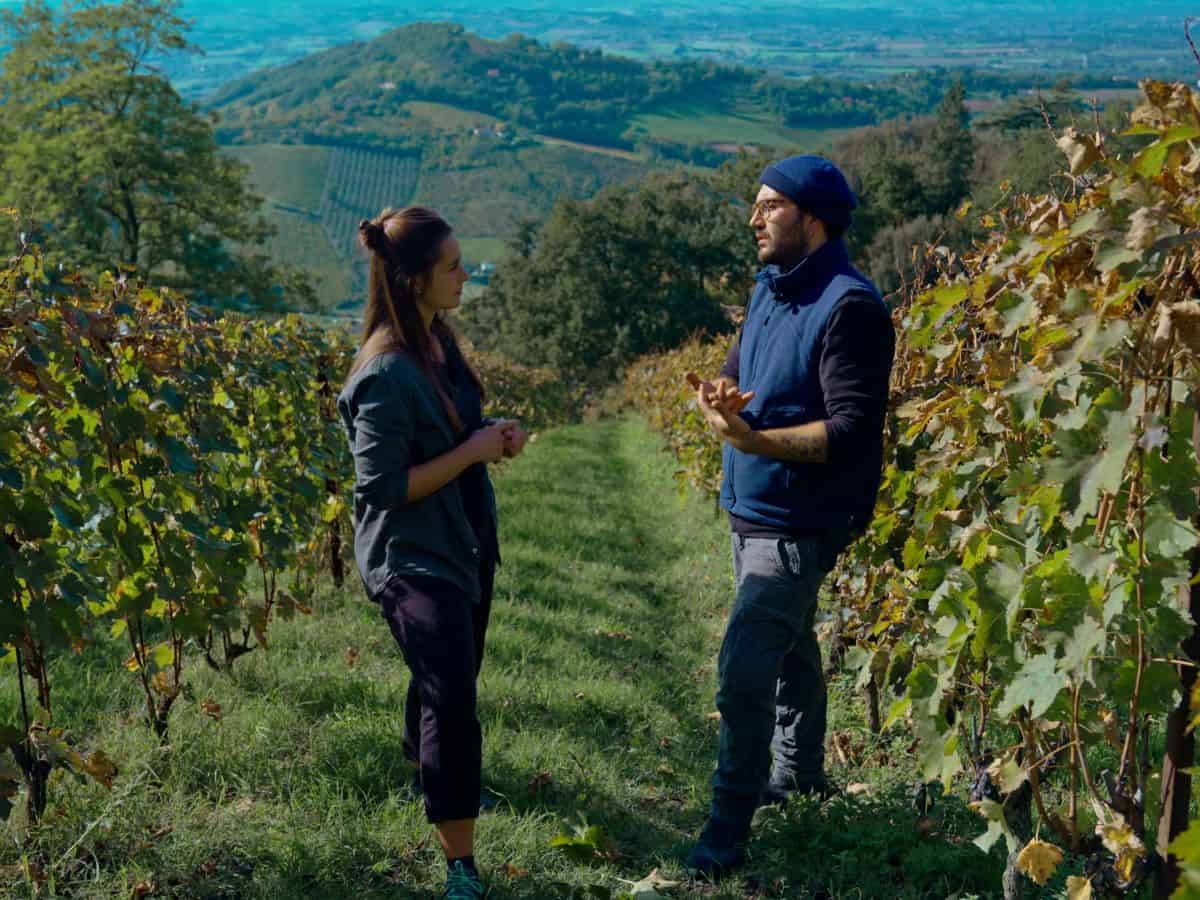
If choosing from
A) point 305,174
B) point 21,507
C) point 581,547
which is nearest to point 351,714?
point 21,507

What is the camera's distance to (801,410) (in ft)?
10.3

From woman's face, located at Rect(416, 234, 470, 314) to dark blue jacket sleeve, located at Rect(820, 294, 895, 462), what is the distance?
106 cm

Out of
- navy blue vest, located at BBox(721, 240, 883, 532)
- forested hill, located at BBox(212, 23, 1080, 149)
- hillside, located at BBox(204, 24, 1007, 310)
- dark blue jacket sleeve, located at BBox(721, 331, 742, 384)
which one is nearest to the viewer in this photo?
navy blue vest, located at BBox(721, 240, 883, 532)

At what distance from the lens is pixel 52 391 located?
284 cm

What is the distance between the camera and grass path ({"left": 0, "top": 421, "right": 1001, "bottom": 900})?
3109mm

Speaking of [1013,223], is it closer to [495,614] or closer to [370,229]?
[370,229]

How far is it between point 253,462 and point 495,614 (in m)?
1.53

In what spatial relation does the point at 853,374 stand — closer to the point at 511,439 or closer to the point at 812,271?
the point at 812,271

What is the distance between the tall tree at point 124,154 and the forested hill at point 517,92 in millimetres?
104974

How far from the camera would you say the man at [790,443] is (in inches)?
120

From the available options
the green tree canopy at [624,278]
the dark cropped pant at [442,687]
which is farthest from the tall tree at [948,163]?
the dark cropped pant at [442,687]

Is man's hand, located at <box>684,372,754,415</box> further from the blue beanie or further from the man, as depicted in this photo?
the blue beanie

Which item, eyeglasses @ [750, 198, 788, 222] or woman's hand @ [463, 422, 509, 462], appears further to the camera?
eyeglasses @ [750, 198, 788, 222]

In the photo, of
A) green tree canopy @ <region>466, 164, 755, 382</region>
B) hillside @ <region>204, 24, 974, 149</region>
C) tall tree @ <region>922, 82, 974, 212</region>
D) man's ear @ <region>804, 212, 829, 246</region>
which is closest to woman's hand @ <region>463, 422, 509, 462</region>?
man's ear @ <region>804, 212, 829, 246</region>
